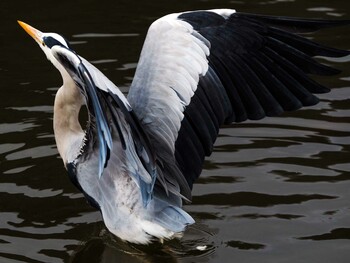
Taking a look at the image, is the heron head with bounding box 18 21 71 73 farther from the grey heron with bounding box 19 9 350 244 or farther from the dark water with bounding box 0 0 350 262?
the dark water with bounding box 0 0 350 262

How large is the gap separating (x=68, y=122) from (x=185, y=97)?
93 centimetres

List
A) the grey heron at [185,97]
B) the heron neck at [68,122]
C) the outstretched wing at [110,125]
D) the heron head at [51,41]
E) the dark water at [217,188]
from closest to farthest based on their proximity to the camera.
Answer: the outstretched wing at [110,125] → the heron head at [51,41] → the grey heron at [185,97] → the dark water at [217,188] → the heron neck at [68,122]

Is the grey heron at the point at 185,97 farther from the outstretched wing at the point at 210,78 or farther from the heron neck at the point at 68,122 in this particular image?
the heron neck at the point at 68,122

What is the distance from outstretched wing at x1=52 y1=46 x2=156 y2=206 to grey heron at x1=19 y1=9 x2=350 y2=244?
1cm

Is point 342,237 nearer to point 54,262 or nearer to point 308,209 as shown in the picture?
point 308,209

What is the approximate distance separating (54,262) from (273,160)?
1.81 m

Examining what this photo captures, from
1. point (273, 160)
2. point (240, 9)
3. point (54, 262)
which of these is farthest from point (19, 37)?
point (54, 262)

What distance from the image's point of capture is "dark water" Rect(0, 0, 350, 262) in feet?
18.4

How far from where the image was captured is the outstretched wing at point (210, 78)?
538 centimetres

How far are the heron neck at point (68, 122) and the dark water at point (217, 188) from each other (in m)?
0.40

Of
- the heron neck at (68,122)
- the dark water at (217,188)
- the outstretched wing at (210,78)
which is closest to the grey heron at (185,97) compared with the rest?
the outstretched wing at (210,78)

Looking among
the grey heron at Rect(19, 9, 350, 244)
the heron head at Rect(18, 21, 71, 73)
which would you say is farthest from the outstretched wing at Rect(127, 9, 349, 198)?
the heron head at Rect(18, 21, 71, 73)

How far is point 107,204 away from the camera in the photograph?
222 inches

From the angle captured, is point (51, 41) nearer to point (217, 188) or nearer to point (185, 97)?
point (185, 97)
